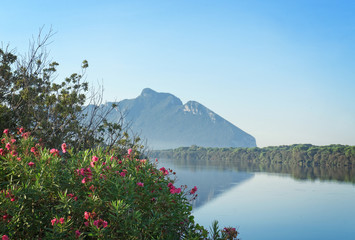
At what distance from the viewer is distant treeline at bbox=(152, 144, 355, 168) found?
244ft

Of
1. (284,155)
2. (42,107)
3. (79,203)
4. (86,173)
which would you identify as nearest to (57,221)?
(79,203)

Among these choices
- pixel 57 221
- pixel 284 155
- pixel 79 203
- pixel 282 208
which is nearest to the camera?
pixel 57 221

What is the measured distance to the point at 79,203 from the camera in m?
3.20

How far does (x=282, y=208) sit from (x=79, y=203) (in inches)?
1287

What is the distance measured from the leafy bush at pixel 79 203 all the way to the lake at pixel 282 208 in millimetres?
20840

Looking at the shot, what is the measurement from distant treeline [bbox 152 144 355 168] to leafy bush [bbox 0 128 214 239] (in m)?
54.1

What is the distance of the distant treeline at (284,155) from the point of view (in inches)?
2928

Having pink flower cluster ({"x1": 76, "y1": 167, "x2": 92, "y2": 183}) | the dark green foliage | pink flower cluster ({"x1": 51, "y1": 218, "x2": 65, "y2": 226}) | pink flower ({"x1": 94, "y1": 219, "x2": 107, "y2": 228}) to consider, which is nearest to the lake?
the dark green foliage

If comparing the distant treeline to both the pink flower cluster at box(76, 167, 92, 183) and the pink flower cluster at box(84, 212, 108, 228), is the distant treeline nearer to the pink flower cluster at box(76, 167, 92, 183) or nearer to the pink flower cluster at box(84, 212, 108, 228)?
the pink flower cluster at box(76, 167, 92, 183)

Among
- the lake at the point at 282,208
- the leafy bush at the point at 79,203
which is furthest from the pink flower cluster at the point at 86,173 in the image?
the lake at the point at 282,208

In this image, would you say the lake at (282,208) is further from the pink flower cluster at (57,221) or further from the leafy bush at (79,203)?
the pink flower cluster at (57,221)

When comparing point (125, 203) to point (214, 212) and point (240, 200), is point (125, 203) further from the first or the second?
point (240, 200)

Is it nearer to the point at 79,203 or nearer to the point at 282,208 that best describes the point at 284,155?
the point at 282,208

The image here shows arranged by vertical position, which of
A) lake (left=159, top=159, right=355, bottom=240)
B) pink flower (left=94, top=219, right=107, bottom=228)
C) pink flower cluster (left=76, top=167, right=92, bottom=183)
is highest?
pink flower cluster (left=76, top=167, right=92, bottom=183)
